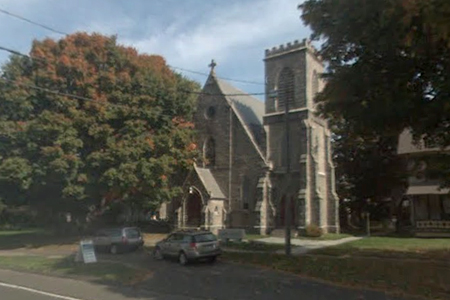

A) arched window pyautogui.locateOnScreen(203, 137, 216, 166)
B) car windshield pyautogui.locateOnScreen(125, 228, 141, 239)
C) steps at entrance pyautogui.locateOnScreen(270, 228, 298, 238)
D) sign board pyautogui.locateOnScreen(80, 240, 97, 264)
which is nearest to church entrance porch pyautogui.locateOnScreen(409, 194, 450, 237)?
steps at entrance pyautogui.locateOnScreen(270, 228, 298, 238)

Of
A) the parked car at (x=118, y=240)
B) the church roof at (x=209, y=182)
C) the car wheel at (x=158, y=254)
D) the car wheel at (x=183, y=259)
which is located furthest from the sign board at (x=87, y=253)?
the church roof at (x=209, y=182)

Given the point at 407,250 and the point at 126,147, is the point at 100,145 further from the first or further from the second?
the point at 407,250

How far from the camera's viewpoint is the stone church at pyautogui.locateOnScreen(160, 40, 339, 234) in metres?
37.3

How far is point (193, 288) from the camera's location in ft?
48.0

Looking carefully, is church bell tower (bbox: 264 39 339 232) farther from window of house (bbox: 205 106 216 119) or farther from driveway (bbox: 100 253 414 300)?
driveway (bbox: 100 253 414 300)

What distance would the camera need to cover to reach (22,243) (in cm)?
3366

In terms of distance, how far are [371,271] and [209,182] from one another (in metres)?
24.1

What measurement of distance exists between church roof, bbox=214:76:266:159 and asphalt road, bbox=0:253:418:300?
22819 mm

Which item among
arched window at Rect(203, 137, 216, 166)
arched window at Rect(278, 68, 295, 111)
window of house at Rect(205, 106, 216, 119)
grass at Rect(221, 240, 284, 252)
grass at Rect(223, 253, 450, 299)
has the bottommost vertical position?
grass at Rect(223, 253, 450, 299)

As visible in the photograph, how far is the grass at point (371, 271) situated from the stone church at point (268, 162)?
15665mm

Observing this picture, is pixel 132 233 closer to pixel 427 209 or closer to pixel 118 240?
pixel 118 240

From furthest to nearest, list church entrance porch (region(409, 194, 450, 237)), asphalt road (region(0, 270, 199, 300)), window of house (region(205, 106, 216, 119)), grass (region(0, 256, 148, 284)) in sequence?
window of house (region(205, 106, 216, 119)) < church entrance porch (region(409, 194, 450, 237)) < grass (region(0, 256, 148, 284)) < asphalt road (region(0, 270, 199, 300))

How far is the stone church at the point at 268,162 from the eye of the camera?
3731 cm

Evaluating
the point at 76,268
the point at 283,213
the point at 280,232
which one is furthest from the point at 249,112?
the point at 76,268
